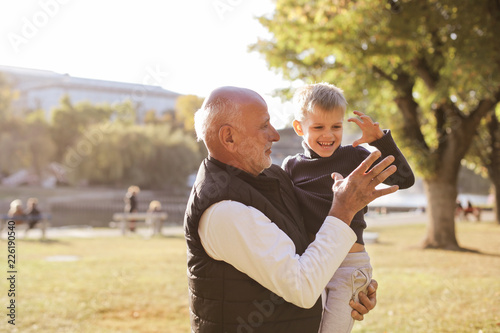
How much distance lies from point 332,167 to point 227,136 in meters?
0.87

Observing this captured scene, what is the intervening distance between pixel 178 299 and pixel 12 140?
147 ft

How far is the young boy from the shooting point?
8.41ft

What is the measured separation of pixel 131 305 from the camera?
24.2 ft

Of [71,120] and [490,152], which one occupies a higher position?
[71,120]

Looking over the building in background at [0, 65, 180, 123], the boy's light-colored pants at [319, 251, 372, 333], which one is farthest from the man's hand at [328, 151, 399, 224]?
the building in background at [0, 65, 180, 123]

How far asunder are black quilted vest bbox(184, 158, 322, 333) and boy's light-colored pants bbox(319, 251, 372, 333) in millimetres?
334

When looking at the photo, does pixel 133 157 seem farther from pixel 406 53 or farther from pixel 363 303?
pixel 363 303

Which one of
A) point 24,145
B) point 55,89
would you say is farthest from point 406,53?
point 55,89

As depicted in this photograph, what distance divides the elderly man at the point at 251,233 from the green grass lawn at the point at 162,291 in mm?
4304

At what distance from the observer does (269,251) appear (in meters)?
1.92

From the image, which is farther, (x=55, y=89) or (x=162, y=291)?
(x=55, y=89)

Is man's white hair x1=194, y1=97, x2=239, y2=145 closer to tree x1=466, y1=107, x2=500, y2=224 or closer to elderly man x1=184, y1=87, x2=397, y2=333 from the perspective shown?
elderly man x1=184, y1=87, x2=397, y2=333

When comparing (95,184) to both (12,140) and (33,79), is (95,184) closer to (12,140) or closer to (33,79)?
(12,140)

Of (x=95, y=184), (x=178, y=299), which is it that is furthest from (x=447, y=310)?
(x=95, y=184)
